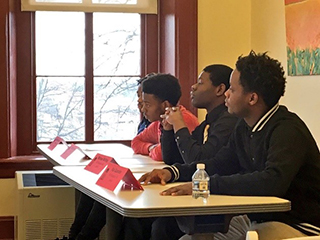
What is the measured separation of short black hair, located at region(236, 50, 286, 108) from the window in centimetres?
235

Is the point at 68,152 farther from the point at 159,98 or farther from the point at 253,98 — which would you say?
the point at 253,98

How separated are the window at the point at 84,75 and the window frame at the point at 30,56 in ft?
0.27

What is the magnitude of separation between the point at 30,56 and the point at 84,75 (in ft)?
1.42

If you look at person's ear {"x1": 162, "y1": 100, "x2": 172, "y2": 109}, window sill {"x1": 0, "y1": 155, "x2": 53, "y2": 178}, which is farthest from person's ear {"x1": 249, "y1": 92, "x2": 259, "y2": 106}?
window sill {"x1": 0, "y1": 155, "x2": 53, "y2": 178}

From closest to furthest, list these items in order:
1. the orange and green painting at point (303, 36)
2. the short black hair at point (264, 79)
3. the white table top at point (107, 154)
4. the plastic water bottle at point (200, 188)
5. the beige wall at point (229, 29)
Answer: the plastic water bottle at point (200, 188) → the short black hair at point (264, 79) → the white table top at point (107, 154) → the orange and green painting at point (303, 36) → the beige wall at point (229, 29)

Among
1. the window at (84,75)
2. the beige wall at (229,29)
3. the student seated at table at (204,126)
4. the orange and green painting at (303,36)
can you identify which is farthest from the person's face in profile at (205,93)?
Result: the window at (84,75)

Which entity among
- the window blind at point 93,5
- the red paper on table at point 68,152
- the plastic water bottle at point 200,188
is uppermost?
the window blind at point 93,5

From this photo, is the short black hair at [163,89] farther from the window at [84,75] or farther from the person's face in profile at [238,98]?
the window at [84,75]

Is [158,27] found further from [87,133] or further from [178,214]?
[178,214]

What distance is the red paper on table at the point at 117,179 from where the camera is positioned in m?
2.18

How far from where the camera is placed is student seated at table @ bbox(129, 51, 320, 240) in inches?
82.0

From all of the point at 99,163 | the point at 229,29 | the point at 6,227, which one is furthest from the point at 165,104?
the point at 6,227

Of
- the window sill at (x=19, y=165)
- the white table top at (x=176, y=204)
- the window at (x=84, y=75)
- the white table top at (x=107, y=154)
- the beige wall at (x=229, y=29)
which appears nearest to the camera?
the white table top at (x=176, y=204)

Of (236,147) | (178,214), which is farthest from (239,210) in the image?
(236,147)
